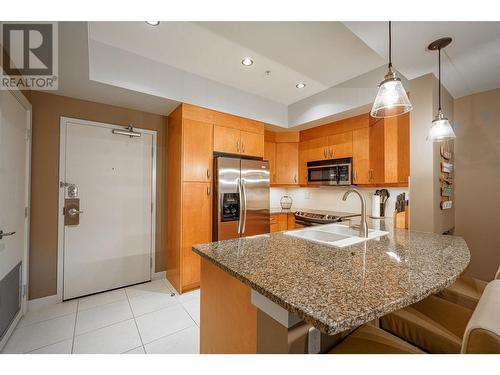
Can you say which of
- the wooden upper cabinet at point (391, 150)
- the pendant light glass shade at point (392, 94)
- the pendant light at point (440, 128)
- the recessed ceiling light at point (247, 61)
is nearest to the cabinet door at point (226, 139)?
the recessed ceiling light at point (247, 61)

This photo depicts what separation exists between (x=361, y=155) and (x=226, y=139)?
6.10ft

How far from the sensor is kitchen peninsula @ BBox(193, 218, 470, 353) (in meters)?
0.69

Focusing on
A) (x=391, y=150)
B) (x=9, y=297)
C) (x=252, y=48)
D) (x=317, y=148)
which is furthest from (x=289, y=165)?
(x=9, y=297)

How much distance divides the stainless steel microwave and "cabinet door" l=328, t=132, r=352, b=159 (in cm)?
8

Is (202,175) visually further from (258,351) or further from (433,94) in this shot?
(433,94)

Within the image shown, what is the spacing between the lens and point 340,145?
10.9 ft

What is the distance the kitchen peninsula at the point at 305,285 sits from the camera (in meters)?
0.69

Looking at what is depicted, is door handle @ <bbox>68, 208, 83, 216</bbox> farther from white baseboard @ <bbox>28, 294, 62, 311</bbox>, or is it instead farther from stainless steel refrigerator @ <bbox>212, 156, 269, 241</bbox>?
stainless steel refrigerator @ <bbox>212, 156, 269, 241</bbox>

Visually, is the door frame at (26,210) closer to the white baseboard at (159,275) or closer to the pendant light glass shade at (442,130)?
the white baseboard at (159,275)

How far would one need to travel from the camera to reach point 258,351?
95 centimetres

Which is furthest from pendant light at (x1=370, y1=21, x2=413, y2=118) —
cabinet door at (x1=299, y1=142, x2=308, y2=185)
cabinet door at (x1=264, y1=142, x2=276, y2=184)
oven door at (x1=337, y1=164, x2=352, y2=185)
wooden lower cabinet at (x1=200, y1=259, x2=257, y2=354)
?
cabinet door at (x1=264, y1=142, x2=276, y2=184)

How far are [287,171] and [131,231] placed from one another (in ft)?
8.50

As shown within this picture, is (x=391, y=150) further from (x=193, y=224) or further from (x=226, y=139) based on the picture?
(x=193, y=224)
